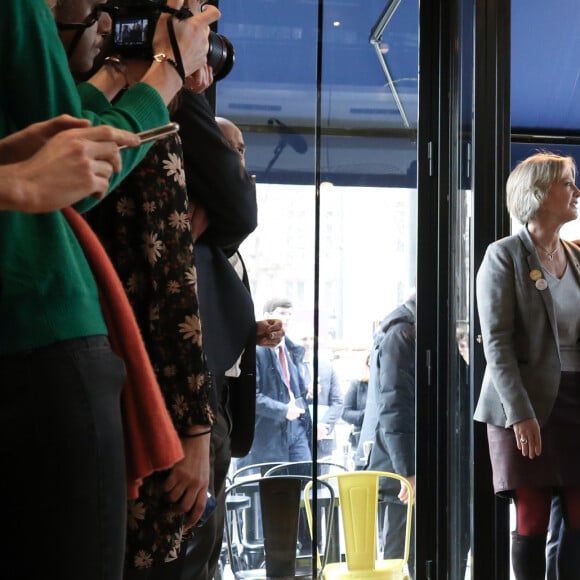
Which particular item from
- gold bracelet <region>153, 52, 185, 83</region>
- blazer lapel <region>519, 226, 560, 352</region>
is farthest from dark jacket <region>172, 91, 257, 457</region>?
blazer lapel <region>519, 226, 560, 352</region>

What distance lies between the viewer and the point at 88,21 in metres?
1.12

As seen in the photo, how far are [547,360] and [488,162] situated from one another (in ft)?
2.64

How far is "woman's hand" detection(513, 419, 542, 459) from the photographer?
2.60 m

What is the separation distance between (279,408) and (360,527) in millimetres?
596

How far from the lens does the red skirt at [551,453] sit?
262cm

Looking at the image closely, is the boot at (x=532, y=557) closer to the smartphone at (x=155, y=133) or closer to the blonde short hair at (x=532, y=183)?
the blonde short hair at (x=532, y=183)

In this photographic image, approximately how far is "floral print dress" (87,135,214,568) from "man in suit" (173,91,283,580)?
9.5 inches

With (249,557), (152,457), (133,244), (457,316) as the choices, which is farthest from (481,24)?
(152,457)

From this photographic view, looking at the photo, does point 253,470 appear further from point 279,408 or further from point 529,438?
point 529,438

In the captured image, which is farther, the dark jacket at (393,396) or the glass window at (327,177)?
the dark jacket at (393,396)

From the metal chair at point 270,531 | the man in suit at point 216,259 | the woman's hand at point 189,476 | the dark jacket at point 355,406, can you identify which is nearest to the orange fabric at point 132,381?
the woman's hand at point 189,476

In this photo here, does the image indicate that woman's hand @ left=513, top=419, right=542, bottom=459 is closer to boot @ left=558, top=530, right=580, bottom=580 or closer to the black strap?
boot @ left=558, top=530, right=580, bottom=580

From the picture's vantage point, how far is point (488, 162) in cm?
308

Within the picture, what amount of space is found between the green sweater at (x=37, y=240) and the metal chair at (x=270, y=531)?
185cm
